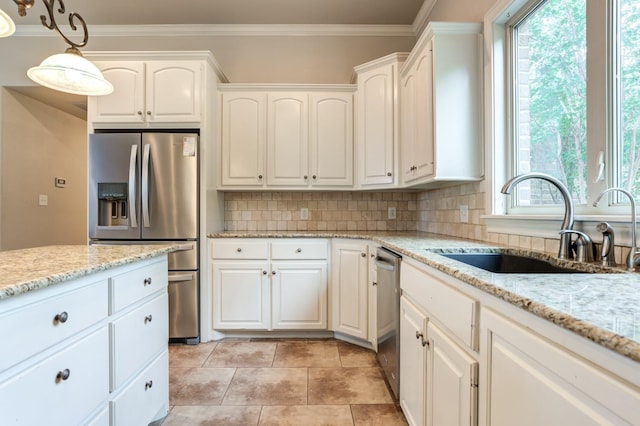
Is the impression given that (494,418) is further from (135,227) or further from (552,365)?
(135,227)

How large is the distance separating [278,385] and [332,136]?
2051 millimetres

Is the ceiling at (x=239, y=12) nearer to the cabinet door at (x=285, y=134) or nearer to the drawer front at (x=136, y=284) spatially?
the cabinet door at (x=285, y=134)

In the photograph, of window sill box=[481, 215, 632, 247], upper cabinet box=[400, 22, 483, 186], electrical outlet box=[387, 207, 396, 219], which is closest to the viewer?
window sill box=[481, 215, 632, 247]

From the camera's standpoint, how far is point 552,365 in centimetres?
63

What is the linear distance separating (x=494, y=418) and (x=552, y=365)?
1.08 feet

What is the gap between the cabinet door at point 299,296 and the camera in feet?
8.87

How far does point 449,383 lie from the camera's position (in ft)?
3.61

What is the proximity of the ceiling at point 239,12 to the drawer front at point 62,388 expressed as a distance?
2.91m

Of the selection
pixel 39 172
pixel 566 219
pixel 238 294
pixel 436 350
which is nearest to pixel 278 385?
pixel 238 294

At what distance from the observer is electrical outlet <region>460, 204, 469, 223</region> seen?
86.6 inches

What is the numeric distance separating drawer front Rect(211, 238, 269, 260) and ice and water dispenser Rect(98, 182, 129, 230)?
739mm

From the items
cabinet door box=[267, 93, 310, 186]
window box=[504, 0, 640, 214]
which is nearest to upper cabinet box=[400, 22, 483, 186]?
window box=[504, 0, 640, 214]

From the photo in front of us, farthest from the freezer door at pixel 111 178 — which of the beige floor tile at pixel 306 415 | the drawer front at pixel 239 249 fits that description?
the beige floor tile at pixel 306 415

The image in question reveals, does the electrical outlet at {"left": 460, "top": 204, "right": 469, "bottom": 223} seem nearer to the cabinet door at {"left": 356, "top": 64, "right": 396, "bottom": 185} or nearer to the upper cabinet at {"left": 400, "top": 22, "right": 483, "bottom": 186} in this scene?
the upper cabinet at {"left": 400, "top": 22, "right": 483, "bottom": 186}
